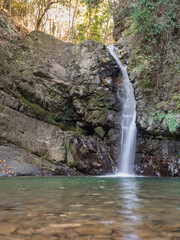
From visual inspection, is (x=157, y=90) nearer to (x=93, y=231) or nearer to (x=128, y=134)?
(x=128, y=134)

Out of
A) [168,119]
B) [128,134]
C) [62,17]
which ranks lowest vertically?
[128,134]

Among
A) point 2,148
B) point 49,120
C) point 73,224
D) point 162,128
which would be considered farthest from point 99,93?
point 73,224

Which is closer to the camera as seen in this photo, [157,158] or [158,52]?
[157,158]

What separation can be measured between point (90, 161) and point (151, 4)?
29.0ft

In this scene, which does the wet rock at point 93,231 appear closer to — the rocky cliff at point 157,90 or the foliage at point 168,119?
the foliage at point 168,119

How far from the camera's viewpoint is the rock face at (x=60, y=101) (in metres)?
11.2

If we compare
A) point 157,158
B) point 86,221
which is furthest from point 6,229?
point 157,158

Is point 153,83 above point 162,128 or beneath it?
above

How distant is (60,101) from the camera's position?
571 inches

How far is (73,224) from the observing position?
1.80 m

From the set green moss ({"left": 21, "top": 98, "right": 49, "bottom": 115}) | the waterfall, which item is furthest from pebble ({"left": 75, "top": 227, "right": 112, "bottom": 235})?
green moss ({"left": 21, "top": 98, "right": 49, "bottom": 115})

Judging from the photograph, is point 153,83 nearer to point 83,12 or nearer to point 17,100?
point 17,100

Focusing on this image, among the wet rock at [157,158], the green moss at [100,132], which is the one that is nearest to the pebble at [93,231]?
A: the wet rock at [157,158]

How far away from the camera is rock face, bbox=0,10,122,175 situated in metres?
11.2
